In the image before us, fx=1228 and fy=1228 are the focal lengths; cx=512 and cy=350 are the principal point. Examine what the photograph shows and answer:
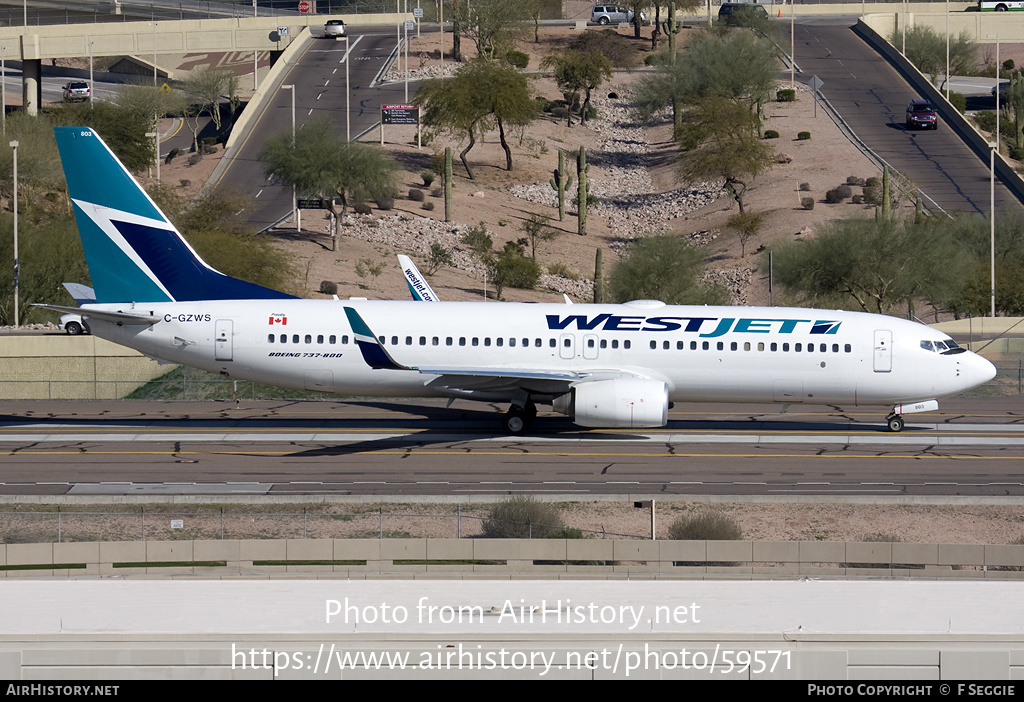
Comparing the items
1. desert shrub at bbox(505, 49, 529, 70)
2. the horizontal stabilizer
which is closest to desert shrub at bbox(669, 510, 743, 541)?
the horizontal stabilizer

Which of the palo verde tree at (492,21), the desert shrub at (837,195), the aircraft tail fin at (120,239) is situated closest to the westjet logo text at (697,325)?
the aircraft tail fin at (120,239)

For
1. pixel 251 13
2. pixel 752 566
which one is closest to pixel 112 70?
pixel 251 13

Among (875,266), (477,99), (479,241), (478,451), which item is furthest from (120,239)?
(477,99)

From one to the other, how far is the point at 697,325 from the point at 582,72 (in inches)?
3296

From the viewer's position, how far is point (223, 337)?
122 feet

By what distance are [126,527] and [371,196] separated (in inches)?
2441

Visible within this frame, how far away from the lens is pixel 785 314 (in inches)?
1468

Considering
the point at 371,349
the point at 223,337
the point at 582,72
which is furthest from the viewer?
the point at 582,72

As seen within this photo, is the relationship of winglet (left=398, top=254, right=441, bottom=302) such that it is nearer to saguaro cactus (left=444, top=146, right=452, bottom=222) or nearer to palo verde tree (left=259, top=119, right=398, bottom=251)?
palo verde tree (left=259, top=119, right=398, bottom=251)

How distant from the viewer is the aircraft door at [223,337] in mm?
37188

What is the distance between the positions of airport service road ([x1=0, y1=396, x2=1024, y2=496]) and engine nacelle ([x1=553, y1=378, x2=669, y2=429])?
1.08 metres

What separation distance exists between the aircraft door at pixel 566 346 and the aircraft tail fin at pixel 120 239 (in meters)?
11.3

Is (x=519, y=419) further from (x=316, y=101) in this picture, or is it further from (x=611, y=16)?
(x=611, y=16)

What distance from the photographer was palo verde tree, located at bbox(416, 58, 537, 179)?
97562 millimetres
